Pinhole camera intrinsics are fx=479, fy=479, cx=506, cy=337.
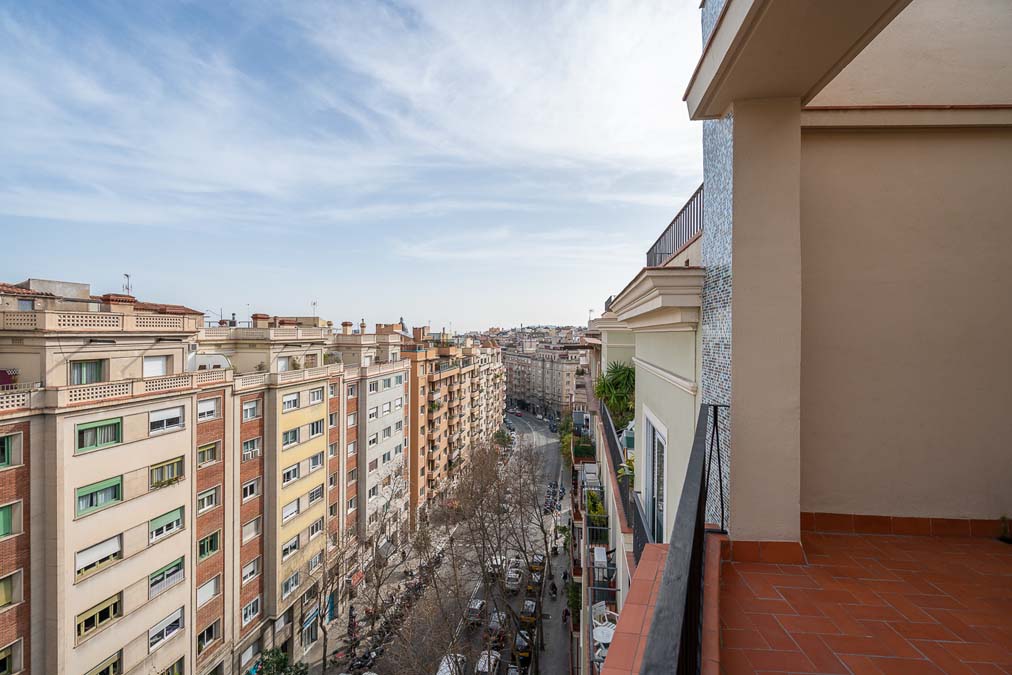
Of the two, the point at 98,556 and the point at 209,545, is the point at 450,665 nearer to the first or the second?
the point at 209,545

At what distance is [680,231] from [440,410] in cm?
3154

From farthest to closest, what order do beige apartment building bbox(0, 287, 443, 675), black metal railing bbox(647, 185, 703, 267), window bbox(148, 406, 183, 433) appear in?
window bbox(148, 406, 183, 433) < beige apartment building bbox(0, 287, 443, 675) < black metal railing bbox(647, 185, 703, 267)

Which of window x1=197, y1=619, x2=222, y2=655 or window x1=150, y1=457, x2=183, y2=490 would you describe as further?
window x1=197, y1=619, x2=222, y2=655

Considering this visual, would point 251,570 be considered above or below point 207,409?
below

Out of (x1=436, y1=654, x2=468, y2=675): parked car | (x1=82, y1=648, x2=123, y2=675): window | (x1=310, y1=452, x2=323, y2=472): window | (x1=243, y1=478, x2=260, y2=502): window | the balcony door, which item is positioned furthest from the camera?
(x1=310, y1=452, x2=323, y2=472): window

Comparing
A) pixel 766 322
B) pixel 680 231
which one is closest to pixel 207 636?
pixel 680 231

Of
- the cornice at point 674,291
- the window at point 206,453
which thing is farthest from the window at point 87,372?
the cornice at point 674,291

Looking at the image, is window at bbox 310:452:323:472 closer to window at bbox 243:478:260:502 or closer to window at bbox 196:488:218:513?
window at bbox 243:478:260:502

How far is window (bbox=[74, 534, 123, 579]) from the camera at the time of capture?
38.6ft

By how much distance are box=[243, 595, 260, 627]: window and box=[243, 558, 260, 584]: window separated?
885mm

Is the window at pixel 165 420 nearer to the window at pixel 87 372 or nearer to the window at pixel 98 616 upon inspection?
the window at pixel 87 372

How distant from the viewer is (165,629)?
14070mm

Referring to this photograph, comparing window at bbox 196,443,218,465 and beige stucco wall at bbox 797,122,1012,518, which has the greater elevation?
beige stucco wall at bbox 797,122,1012,518

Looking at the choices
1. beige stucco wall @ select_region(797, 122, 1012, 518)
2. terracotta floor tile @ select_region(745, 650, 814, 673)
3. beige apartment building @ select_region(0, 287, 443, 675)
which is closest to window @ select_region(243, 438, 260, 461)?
beige apartment building @ select_region(0, 287, 443, 675)
